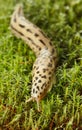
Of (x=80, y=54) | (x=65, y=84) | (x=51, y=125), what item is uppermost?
(x=80, y=54)

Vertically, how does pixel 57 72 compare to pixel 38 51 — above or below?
below

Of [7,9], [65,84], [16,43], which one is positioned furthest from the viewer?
[7,9]

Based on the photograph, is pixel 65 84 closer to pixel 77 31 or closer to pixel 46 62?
pixel 46 62

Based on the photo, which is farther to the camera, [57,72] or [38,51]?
[38,51]

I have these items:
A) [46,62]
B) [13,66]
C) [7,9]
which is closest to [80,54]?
[46,62]

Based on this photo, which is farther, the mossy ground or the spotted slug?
the spotted slug
